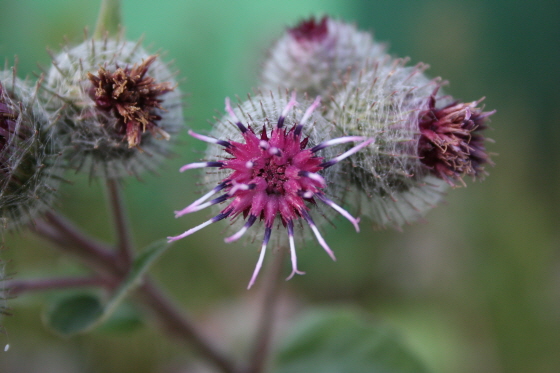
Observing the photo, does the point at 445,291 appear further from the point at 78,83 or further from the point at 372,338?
the point at 78,83

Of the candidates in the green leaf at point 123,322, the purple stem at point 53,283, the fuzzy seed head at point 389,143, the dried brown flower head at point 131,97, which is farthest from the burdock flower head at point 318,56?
the green leaf at point 123,322

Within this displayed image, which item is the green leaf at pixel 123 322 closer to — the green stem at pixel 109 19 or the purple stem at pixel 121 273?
the purple stem at pixel 121 273

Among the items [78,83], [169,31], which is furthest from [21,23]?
[78,83]

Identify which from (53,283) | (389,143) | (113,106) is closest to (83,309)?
(53,283)

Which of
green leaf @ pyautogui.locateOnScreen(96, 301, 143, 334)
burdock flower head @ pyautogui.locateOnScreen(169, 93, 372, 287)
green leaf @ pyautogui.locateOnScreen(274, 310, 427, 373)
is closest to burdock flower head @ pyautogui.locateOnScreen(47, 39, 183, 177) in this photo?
burdock flower head @ pyautogui.locateOnScreen(169, 93, 372, 287)

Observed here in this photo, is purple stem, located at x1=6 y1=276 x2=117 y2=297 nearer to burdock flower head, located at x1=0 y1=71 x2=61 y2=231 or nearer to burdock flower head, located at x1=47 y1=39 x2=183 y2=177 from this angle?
burdock flower head, located at x1=0 y1=71 x2=61 y2=231

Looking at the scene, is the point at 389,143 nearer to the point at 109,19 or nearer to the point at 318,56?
the point at 318,56
